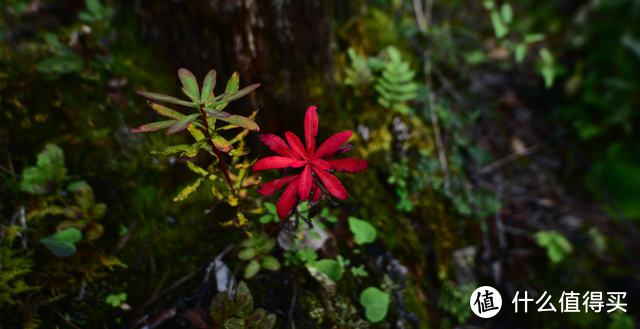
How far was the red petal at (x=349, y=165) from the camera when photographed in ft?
3.74

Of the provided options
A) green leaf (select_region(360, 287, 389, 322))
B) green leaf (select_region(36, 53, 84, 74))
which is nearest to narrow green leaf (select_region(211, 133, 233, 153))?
green leaf (select_region(360, 287, 389, 322))

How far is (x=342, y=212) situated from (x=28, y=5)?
2.80 metres

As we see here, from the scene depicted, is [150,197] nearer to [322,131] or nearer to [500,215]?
[322,131]

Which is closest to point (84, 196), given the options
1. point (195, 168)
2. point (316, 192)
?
point (195, 168)

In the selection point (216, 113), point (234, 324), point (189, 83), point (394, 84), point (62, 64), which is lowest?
point (234, 324)

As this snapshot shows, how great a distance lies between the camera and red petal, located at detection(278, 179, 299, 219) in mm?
1143

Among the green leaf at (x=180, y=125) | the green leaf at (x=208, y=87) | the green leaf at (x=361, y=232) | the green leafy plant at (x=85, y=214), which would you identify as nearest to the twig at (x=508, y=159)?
the green leaf at (x=361, y=232)

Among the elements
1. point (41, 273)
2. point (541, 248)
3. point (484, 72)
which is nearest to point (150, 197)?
point (41, 273)

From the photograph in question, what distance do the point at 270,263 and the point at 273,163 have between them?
0.66 meters

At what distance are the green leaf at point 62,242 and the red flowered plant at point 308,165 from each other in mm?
1144

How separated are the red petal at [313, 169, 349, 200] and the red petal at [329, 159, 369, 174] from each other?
0.17 ft

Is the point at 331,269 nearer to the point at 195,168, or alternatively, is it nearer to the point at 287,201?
the point at 287,201

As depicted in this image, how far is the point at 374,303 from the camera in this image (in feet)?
5.30

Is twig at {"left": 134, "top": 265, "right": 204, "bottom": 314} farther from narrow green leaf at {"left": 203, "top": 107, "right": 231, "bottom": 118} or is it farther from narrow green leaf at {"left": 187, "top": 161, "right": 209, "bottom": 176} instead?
narrow green leaf at {"left": 203, "top": 107, "right": 231, "bottom": 118}
